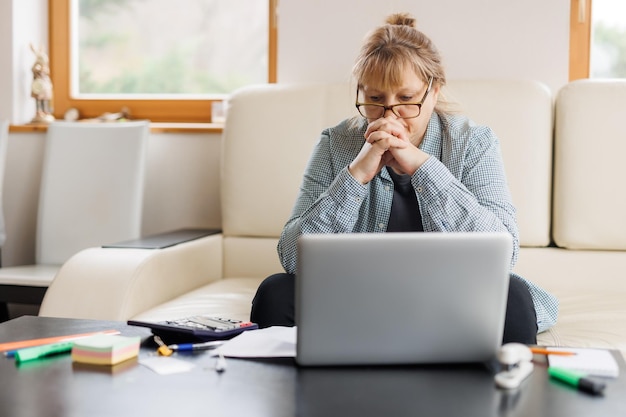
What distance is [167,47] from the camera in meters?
3.28

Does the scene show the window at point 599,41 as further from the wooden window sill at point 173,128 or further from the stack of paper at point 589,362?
the stack of paper at point 589,362

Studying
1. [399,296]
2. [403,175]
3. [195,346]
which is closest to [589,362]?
[399,296]

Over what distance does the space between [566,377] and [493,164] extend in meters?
0.88

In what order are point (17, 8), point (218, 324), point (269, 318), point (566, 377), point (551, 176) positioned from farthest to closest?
1. point (17, 8)
2. point (551, 176)
3. point (269, 318)
4. point (218, 324)
5. point (566, 377)

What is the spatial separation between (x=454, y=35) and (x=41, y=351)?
1.86 metres

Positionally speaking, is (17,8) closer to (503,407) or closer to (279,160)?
(279,160)

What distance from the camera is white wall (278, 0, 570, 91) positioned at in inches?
106

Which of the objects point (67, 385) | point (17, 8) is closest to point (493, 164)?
point (67, 385)

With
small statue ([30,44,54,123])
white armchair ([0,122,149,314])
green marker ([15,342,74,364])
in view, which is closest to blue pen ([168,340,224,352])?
green marker ([15,342,74,364])

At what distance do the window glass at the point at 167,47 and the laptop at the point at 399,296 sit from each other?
82.7 inches

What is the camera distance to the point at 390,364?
1.21 metres

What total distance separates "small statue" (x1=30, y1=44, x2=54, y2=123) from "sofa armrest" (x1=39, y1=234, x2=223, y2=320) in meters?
1.15

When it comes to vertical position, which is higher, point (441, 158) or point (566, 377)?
point (441, 158)

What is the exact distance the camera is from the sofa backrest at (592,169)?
238 centimetres
